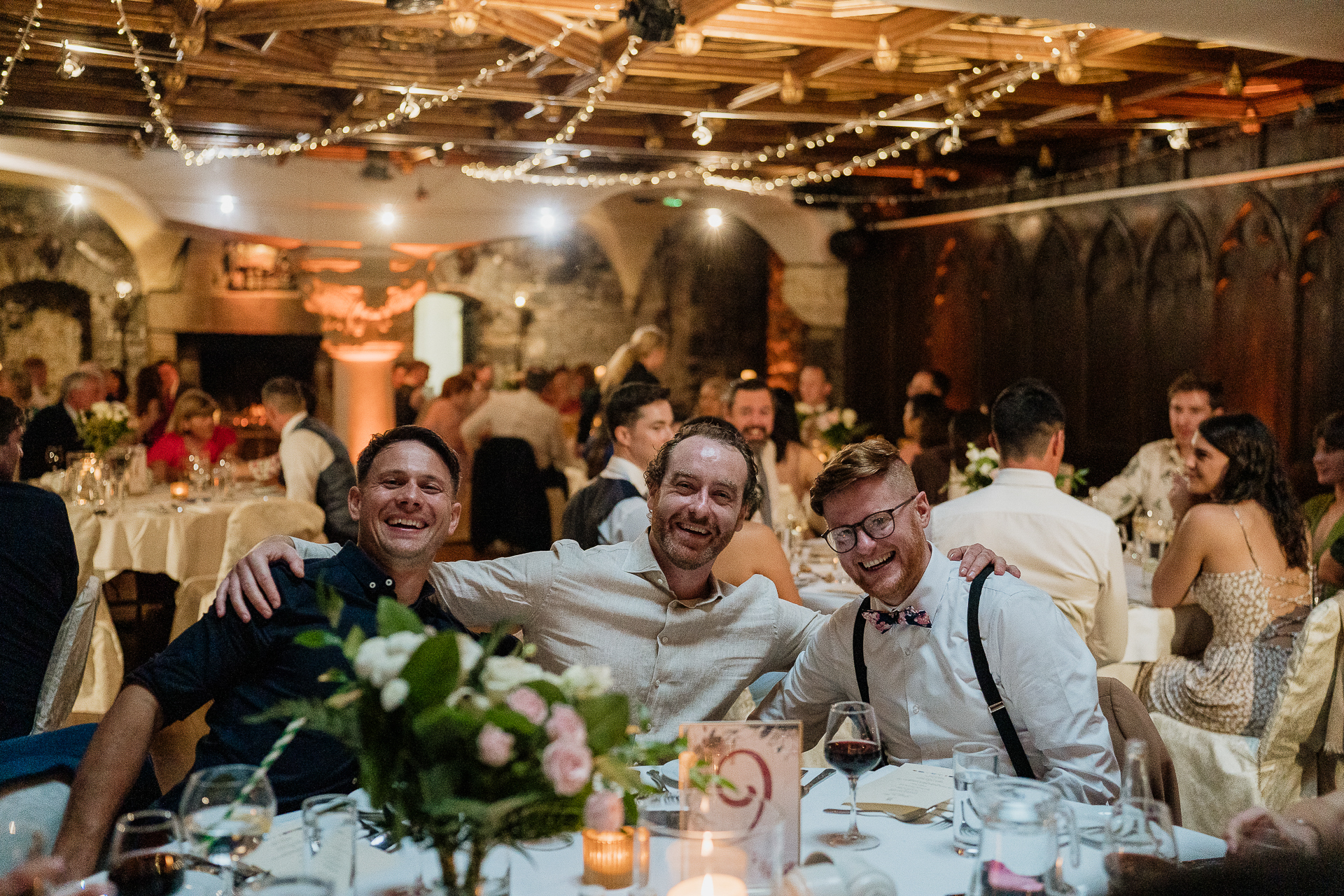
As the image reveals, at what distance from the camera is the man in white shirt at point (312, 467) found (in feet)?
20.1

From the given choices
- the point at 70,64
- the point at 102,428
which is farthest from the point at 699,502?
the point at 102,428

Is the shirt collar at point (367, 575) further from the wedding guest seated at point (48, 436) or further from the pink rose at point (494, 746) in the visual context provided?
the wedding guest seated at point (48, 436)

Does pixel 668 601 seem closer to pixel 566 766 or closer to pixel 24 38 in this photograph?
pixel 566 766

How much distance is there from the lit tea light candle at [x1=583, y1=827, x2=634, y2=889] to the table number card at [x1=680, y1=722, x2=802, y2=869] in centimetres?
15

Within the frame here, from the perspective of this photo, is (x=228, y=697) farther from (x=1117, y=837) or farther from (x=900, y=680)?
(x=1117, y=837)

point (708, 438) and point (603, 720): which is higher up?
point (708, 438)

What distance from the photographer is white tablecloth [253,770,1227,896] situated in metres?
1.53

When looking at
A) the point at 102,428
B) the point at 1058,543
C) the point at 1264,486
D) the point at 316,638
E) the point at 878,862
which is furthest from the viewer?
the point at 102,428


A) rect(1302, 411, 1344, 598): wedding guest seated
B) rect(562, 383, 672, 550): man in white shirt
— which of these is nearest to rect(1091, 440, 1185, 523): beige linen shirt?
rect(1302, 411, 1344, 598): wedding guest seated

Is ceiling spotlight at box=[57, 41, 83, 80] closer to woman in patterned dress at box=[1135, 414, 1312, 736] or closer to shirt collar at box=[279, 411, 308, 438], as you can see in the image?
shirt collar at box=[279, 411, 308, 438]

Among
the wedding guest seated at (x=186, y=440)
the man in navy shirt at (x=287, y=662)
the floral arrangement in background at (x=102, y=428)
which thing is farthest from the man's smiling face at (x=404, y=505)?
the floral arrangement in background at (x=102, y=428)

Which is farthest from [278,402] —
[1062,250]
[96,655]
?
[1062,250]

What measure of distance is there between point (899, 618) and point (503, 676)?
1.18 m

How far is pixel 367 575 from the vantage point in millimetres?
2242
